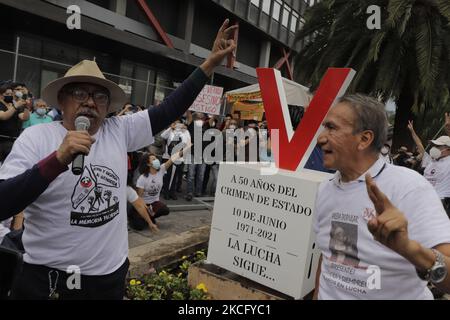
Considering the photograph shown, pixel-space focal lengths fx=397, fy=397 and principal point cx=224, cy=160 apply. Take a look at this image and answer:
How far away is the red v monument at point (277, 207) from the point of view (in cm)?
317

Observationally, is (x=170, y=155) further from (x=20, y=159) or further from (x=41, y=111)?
(x=20, y=159)

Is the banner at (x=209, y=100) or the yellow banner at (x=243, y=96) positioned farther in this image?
the yellow banner at (x=243, y=96)

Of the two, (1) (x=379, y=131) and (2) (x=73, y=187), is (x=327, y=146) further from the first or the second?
(2) (x=73, y=187)

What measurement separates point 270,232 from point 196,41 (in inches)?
707

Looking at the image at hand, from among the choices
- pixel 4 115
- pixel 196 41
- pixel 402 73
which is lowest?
pixel 4 115

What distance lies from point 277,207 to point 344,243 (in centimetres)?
145

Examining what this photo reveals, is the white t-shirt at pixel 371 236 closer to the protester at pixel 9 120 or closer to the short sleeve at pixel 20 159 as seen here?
the short sleeve at pixel 20 159

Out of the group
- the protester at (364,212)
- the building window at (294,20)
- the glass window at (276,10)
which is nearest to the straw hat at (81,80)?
the protester at (364,212)

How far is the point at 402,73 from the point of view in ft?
30.5

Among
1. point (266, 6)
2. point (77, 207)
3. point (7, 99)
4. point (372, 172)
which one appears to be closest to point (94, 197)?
point (77, 207)

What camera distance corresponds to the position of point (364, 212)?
1762mm

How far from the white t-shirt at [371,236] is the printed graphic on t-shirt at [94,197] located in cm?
107

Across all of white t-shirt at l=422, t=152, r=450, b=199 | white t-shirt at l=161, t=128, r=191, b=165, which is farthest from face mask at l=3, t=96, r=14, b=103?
white t-shirt at l=422, t=152, r=450, b=199

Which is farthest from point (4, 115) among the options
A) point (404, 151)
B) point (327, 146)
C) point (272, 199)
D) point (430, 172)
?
point (404, 151)
